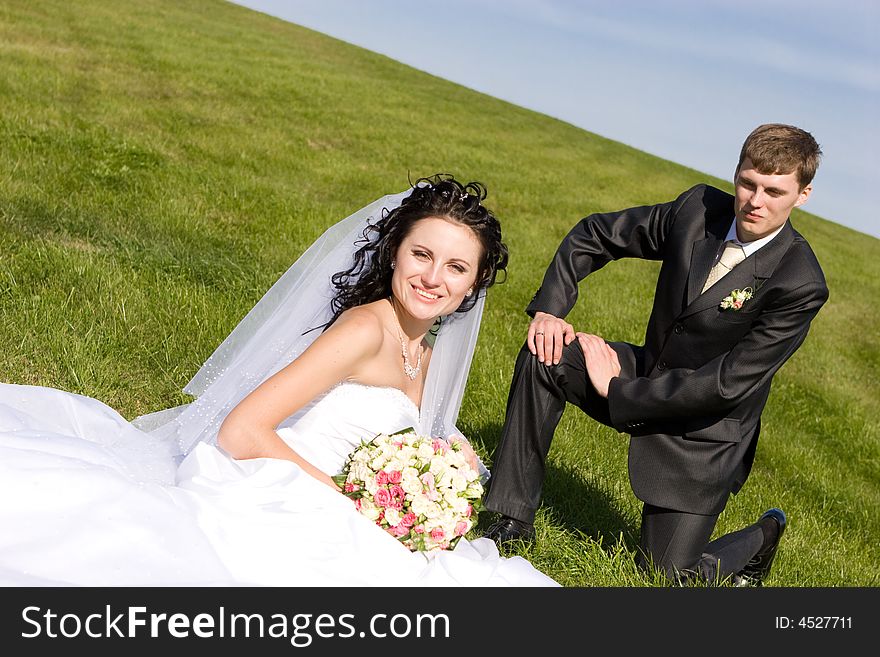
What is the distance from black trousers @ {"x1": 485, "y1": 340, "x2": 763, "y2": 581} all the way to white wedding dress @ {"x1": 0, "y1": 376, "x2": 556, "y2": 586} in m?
0.77

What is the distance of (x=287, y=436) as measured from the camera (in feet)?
17.2

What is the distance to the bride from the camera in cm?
409

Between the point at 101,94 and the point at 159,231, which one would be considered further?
the point at 101,94

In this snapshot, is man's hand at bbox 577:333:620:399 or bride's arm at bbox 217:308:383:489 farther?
man's hand at bbox 577:333:620:399

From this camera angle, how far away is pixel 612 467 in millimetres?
7754

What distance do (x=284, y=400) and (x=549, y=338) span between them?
5.95ft

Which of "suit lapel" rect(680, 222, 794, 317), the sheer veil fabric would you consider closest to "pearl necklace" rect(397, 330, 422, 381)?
the sheer veil fabric

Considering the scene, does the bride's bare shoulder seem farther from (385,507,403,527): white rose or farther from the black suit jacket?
the black suit jacket

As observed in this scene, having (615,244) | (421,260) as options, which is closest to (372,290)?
(421,260)

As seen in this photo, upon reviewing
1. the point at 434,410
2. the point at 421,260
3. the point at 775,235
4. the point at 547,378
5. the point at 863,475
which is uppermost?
the point at 775,235

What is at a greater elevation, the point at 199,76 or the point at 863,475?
the point at 199,76
